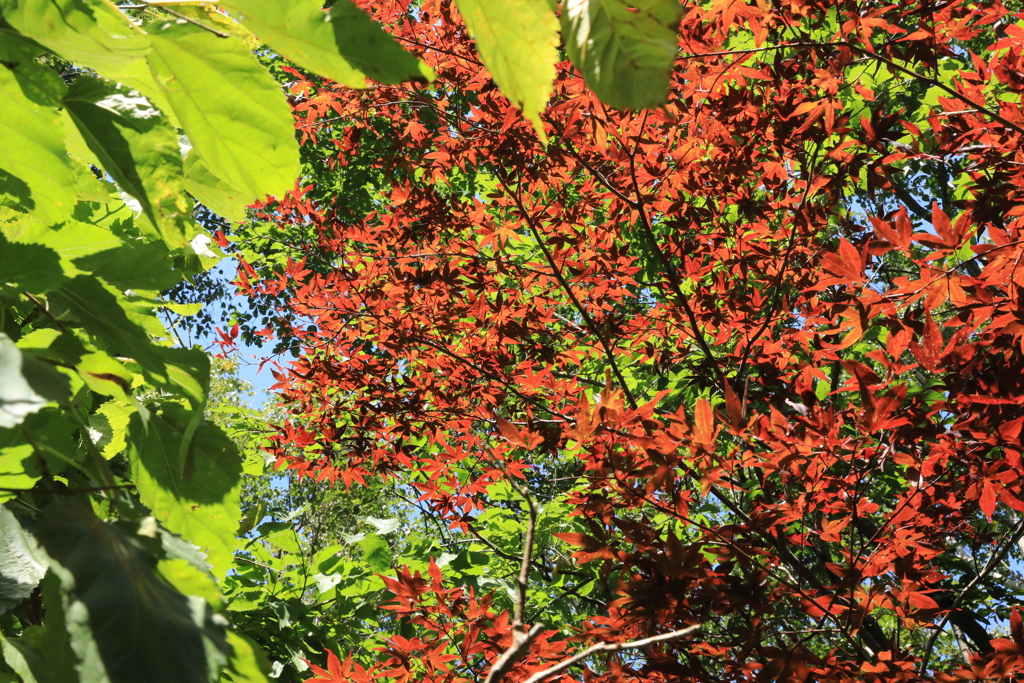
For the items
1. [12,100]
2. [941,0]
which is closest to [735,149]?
[941,0]

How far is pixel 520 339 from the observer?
12.0ft

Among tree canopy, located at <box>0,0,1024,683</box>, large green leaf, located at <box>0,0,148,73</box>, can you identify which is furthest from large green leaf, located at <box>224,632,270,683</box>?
large green leaf, located at <box>0,0,148,73</box>

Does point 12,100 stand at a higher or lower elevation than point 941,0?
lower

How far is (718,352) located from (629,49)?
5318 millimetres

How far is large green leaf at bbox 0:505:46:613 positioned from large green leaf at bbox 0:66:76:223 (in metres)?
0.42

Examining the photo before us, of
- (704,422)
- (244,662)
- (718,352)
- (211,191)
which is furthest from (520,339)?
(244,662)

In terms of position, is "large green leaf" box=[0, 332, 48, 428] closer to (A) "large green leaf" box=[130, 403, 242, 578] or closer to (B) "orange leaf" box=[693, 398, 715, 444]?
(A) "large green leaf" box=[130, 403, 242, 578]

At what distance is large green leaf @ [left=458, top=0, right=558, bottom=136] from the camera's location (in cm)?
37

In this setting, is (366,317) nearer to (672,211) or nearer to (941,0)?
(672,211)

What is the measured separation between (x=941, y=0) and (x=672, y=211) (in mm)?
1405

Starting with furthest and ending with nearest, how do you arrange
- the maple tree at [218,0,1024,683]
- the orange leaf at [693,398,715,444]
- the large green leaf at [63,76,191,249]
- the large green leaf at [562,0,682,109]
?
the maple tree at [218,0,1024,683] < the orange leaf at [693,398,715,444] < the large green leaf at [63,76,191,249] < the large green leaf at [562,0,682,109]

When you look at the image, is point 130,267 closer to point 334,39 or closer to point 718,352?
point 334,39

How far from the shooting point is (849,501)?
7.85 feet

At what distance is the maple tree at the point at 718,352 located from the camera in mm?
2078
